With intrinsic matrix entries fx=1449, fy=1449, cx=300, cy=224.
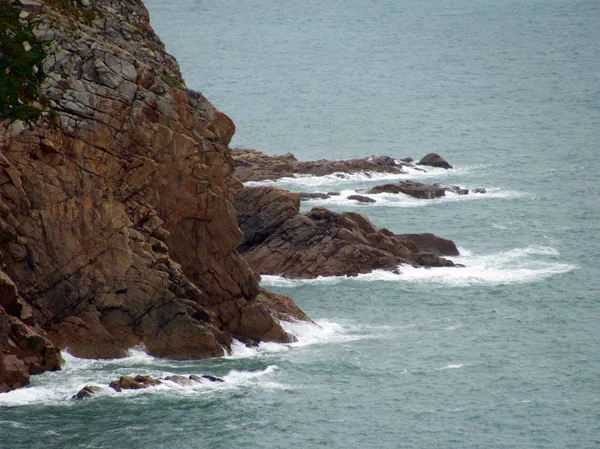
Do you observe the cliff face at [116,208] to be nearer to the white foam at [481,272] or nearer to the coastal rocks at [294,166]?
the white foam at [481,272]

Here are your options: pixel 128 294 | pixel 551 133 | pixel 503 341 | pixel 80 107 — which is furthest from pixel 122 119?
pixel 551 133

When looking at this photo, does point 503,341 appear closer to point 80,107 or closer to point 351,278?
point 351,278

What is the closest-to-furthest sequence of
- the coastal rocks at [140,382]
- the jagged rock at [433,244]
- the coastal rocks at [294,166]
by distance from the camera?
the coastal rocks at [140,382]
the jagged rock at [433,244]
the coastal rocks at [294,166]

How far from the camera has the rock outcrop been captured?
8962 cm

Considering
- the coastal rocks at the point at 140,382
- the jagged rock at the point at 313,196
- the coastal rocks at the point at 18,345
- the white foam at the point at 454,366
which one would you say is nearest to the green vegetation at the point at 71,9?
the coastal rocks at the point at 18,345

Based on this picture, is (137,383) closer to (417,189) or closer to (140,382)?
(140,382)

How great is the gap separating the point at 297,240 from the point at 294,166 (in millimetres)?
46264

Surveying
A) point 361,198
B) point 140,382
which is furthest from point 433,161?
point 140,382

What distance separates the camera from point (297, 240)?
9019 cm

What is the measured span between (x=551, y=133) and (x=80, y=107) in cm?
11626

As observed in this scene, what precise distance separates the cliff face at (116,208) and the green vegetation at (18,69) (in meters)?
0.29

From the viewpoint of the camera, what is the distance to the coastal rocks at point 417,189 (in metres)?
123

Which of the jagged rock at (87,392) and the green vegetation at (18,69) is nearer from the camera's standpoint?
the jagged rock at (87,392)

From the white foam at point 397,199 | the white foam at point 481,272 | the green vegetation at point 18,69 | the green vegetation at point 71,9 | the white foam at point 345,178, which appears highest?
the green vegetation at point 71,9
